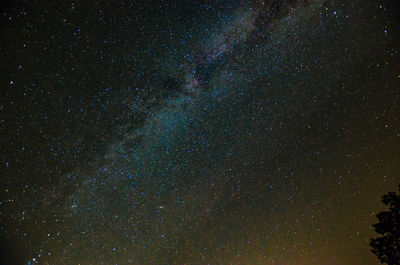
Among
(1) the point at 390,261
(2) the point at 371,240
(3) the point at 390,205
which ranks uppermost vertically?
(3) the point at 390,205

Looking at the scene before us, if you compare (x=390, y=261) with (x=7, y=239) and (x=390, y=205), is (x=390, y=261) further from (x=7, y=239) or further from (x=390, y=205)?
(x=7, y=239)

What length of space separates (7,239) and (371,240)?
7361 millimetres

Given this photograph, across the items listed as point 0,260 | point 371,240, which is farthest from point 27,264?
point 371,240

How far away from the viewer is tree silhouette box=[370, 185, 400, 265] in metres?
2.22

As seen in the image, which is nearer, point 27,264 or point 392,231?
point 392,231

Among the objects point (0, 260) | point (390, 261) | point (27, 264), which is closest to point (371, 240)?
point (390, 261)

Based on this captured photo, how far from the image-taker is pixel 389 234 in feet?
7.63

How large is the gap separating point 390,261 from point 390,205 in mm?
684

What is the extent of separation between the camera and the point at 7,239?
432cm

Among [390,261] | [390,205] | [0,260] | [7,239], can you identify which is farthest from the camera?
[0,260]

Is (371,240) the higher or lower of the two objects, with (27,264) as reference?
lower

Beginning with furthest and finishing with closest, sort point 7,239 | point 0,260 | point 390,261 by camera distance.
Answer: point 0,260, point 7,239, point 390,261

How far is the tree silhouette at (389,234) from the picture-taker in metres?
2.22

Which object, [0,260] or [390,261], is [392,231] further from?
[0,260]
